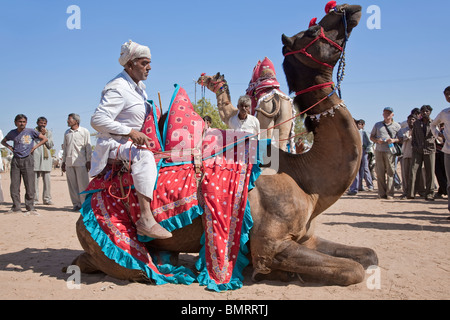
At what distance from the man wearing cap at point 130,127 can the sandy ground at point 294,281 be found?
0.67 m

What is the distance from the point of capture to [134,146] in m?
3.82

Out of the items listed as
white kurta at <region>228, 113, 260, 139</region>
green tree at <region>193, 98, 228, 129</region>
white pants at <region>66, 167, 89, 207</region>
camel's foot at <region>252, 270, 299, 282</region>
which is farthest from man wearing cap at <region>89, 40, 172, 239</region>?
green tree at <region>193, 98, 228, 129</region>

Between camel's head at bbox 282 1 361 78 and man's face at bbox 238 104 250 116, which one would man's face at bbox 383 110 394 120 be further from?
camel's head at bbox 282 1 361 78

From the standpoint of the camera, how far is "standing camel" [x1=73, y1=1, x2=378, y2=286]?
3693 millimetres

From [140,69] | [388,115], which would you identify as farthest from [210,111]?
[140,69]

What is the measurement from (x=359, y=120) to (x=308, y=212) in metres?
12.0

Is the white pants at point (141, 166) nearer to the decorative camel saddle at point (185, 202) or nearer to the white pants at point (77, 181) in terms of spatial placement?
the decorative camel saddle at point (185, 202)

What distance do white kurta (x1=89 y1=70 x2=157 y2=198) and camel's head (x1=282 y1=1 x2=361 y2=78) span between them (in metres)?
1.70

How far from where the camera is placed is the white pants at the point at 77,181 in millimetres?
10117

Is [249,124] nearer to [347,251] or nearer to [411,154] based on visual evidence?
[347,251]

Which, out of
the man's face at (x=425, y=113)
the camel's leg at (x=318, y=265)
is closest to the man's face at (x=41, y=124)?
the camel's leg at (x=318, y=265)

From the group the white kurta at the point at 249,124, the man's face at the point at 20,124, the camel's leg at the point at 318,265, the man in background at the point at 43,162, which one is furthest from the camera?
the man in background at the point at 43,162

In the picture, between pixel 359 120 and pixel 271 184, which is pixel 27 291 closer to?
pixel 271 184

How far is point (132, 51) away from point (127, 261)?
211cm
